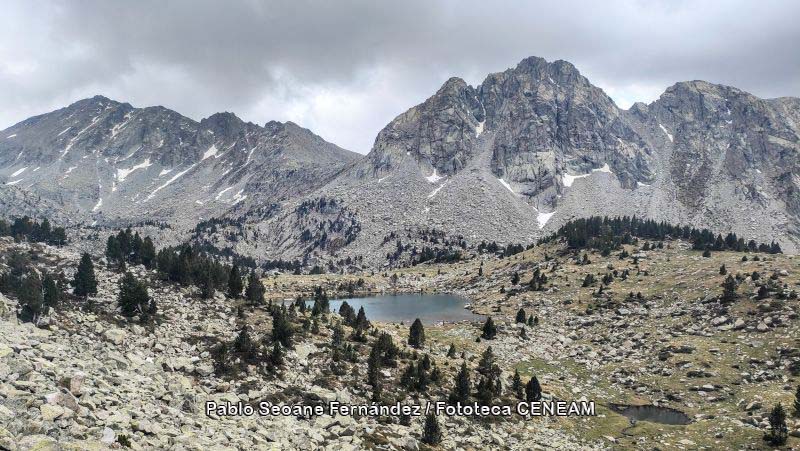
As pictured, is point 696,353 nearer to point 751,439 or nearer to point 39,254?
point 751,439

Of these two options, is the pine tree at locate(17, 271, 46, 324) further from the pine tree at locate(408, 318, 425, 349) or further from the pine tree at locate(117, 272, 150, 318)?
the pine tree at locate(408, 318, 425, 349)

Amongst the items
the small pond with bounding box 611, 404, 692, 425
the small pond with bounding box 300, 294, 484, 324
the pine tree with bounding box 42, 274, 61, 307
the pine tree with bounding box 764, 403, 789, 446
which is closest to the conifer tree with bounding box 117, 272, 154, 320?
the pine tree with bounding box 42, 274, 61, 307

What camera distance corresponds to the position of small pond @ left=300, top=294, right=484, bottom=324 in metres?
112

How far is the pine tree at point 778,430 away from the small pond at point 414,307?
6409cm

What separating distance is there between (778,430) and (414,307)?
94189mm

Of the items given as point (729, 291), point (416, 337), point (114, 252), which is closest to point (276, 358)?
point (416, 337)

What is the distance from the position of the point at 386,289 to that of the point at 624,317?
92.1 m

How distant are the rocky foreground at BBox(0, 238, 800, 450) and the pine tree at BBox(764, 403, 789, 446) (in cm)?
99

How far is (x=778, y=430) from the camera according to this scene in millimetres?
42406

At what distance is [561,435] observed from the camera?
45.7m

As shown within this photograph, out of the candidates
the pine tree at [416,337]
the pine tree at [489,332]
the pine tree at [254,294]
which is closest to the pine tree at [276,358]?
the pine tree at [254,294]

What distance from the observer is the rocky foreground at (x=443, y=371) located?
25.9 m

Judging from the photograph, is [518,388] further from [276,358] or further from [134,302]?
[134,302]

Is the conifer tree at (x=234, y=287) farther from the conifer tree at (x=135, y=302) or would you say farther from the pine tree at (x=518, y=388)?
the pine tree at (x=518, y=388)
